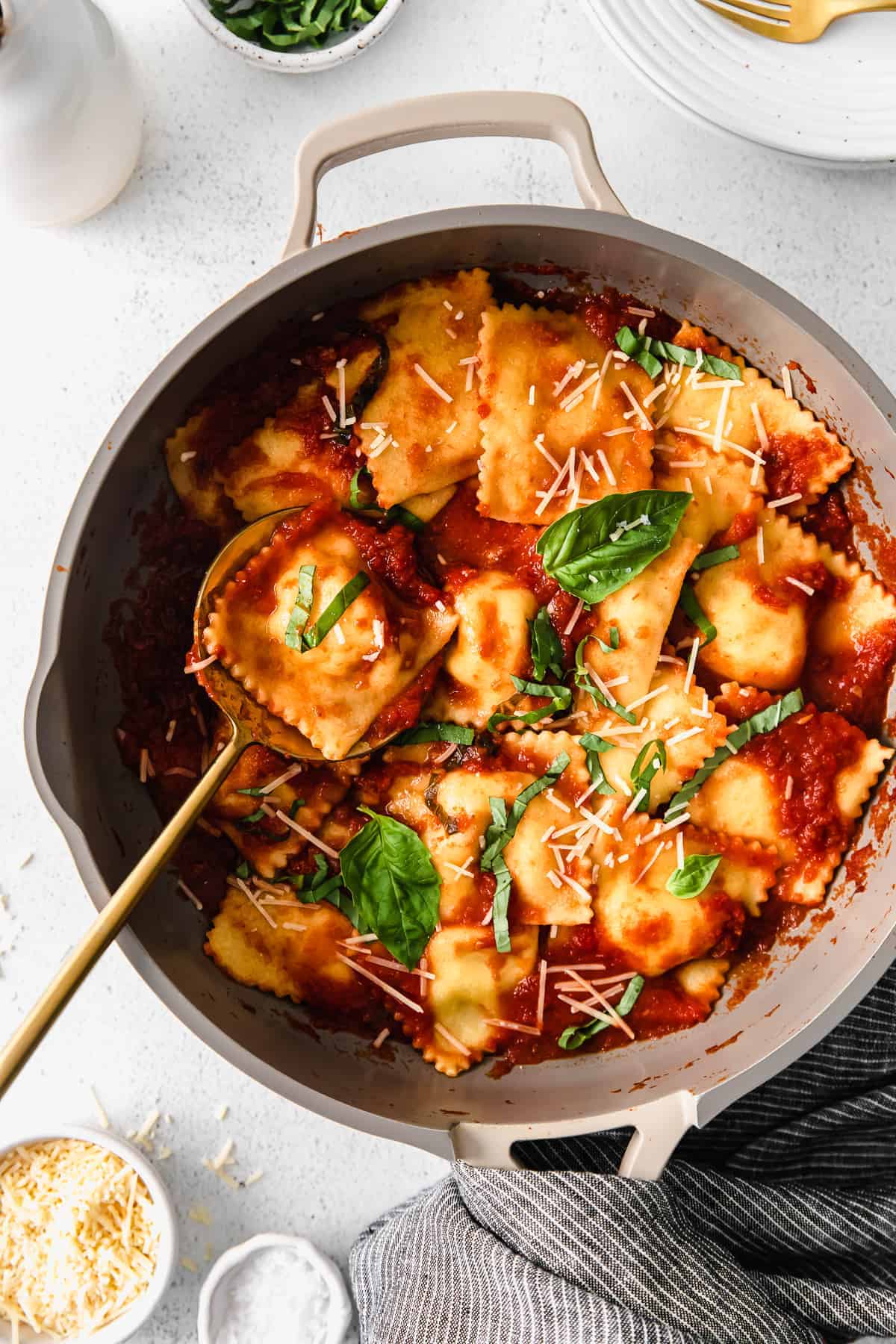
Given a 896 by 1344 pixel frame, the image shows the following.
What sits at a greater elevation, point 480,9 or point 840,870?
point 480,9

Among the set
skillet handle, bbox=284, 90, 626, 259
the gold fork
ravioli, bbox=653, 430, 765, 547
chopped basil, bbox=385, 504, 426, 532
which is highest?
skillet handle, bbox=284, 90, 626, 259

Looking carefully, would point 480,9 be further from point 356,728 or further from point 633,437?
point 356,728

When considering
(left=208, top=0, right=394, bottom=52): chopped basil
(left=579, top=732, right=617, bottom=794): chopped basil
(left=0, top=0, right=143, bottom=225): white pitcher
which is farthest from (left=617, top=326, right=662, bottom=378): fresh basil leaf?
(left=0, top=0, right=143, bottom=225): white pitcher

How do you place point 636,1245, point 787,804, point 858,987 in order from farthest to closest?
point 787,804
point 636,1245
point 858,987

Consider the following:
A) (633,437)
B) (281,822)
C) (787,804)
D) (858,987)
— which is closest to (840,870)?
(787,804)

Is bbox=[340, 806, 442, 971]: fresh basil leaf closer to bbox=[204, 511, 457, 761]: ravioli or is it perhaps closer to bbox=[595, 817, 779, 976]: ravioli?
bbox=[204, 511, 457, 761]: ravioli

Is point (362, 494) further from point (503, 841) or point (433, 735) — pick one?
point (503, 841)
